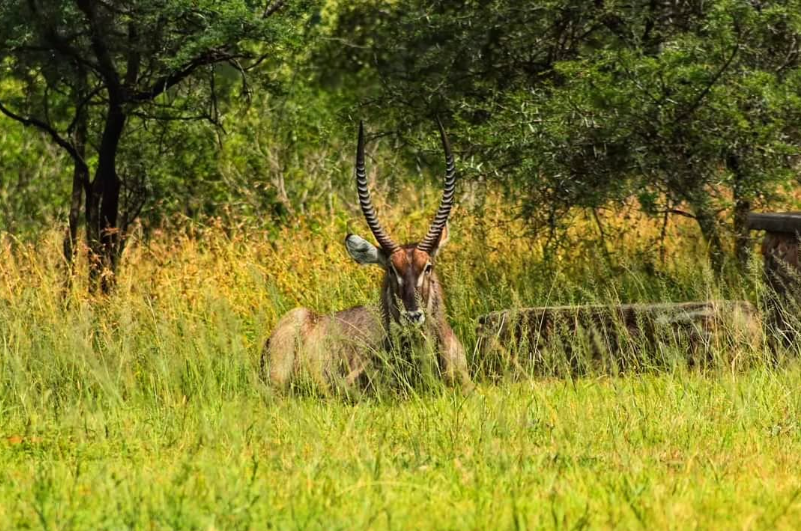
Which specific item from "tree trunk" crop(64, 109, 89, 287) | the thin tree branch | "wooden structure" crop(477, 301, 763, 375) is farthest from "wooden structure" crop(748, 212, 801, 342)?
the thin tree branch

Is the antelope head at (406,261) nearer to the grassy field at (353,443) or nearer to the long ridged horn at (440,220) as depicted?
the long ridged horn at (440,220)

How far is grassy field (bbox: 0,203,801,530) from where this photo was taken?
5059 mm

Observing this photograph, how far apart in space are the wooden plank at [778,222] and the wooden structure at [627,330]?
618mm

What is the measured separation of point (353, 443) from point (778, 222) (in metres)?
4.46

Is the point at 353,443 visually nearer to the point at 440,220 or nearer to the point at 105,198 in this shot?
the point at 440,220

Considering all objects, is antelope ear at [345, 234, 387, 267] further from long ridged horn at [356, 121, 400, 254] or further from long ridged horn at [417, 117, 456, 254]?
long ridged horn at [417, 117, 456, 254]

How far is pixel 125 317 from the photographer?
8.68m

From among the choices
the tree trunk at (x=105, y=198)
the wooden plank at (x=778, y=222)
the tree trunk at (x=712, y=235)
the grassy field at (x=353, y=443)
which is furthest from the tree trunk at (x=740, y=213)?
the tree trunk at (x=105, y=198)

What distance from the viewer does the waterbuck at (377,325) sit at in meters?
8.61

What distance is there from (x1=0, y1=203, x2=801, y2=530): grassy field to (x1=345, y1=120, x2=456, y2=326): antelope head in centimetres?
41

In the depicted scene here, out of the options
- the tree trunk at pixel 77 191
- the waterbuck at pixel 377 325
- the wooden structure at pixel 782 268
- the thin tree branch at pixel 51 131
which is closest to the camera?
the waterbuck at pixel 377 325

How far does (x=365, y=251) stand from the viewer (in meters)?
9.16

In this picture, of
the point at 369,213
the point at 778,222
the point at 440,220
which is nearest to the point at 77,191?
the point at 369,213

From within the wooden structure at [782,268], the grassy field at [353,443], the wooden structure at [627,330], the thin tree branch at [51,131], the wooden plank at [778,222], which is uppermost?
the thin tree branch at [51,131]
